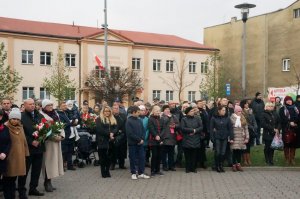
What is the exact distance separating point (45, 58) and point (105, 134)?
38534 mm

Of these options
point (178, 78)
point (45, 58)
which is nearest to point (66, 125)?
point (45, 58)

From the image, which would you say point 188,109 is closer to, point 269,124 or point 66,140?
point 269,124

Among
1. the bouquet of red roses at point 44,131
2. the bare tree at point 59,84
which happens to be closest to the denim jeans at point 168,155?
the bouquet of red roses at point 44,131

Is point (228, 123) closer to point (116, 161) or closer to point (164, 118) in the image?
point (164, 118)

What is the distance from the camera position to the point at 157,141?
42.3 feet

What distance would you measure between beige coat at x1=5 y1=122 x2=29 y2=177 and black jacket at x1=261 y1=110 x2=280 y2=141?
26.3 feet

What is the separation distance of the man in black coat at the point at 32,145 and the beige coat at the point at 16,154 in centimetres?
55

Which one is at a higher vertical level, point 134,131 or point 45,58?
Answer: point 45,58

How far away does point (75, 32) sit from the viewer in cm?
5203

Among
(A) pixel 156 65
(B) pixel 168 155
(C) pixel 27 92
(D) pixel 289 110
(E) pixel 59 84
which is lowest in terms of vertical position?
(B) pixel 168 155

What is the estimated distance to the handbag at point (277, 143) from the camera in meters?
13.8

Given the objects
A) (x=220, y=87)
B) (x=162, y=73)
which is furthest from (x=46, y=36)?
(x=220, y=87)

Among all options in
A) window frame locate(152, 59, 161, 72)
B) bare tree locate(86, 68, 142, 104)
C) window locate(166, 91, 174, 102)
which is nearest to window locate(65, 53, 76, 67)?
bare tree locate(86, 68, 142, 104)

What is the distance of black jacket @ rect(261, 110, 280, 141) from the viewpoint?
14.1 meters
